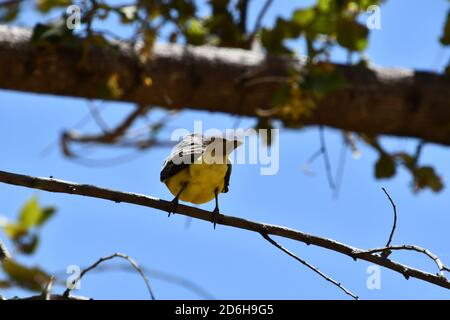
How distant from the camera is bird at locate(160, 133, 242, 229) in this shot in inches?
177

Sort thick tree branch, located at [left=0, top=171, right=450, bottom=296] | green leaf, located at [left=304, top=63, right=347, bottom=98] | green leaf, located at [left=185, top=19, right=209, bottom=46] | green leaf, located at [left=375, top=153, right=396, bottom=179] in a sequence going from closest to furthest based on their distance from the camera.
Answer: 1. thick tree branch, located at [left=0, top=171, right=450, bottom=296]
2. green leaf, located at [left=304, top=63, right=347, bottom=98]
3. green leaf, located at [left=375, top=153, right=396, bottom=179]
4. green leaf, located at [left=185, top=19, right=209, bottom=46]

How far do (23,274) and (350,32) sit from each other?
4.04m

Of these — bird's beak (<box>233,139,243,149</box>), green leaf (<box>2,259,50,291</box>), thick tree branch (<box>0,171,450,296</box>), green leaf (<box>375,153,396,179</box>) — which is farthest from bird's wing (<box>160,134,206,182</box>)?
green leaf (<box>2,259,50,291</box>)

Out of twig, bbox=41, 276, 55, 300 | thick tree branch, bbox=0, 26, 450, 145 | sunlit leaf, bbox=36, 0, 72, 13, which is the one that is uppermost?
sunlit leaf, bbox=36, 0, 72, 13

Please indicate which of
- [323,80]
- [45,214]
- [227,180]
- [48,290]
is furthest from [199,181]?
[48,290]

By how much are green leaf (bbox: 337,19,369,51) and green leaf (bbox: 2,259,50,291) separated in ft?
13.1

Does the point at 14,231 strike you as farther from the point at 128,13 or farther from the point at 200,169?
the point at 128,13

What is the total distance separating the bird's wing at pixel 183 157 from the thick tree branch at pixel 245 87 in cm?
110

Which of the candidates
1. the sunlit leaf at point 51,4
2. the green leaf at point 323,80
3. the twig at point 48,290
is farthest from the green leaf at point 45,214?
the sunlit leaf at point 51,4

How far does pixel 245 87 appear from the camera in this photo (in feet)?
20.1

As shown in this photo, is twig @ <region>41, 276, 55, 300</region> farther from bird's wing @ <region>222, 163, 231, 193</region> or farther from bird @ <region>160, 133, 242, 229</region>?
bird's wing @ <region>222, 163, 231, 193</region>

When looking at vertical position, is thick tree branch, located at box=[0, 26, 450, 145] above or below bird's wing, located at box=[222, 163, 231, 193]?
above

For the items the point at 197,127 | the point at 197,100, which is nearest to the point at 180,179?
the point at 197,127
